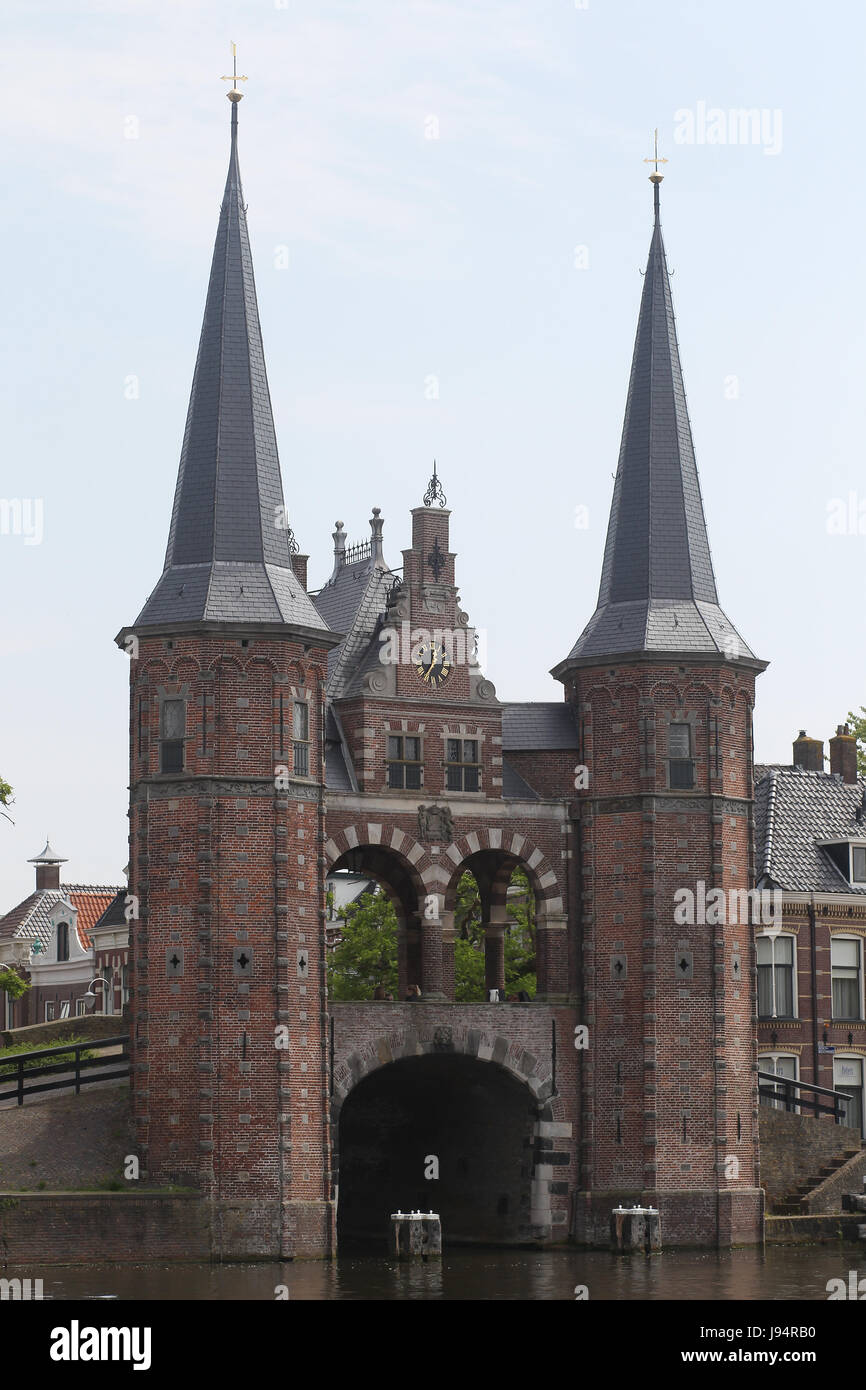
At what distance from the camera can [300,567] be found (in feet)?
208

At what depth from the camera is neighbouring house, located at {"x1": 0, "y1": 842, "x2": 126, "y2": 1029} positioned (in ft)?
345

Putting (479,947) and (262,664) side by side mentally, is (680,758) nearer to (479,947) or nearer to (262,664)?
(262,664)

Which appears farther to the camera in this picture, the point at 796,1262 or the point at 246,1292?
the point at 796,1262

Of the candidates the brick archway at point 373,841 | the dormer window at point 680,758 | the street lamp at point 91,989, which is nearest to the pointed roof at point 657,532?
the dormer window at point 680,758

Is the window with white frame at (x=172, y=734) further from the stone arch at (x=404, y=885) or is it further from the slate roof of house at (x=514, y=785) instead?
the slate roof of house at (x=514, y=785)

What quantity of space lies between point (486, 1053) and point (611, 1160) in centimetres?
384

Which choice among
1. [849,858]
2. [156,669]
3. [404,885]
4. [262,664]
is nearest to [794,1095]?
[849,858]

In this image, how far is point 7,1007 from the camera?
11206 centimetres

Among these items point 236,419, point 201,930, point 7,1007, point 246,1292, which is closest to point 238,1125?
point 201,930

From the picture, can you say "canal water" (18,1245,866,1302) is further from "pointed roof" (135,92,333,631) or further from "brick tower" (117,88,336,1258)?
"pointed roof" (135,92,333,631)

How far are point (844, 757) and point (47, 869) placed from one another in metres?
49.5

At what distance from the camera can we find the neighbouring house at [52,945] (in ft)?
345

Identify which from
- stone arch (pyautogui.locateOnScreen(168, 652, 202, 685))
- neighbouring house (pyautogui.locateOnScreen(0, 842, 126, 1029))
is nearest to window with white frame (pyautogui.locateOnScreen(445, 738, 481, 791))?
stone arch (pyautogui.locateOnScreen(168, 652, 202, 685))

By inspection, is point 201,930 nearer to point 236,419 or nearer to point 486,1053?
point 486,1053
